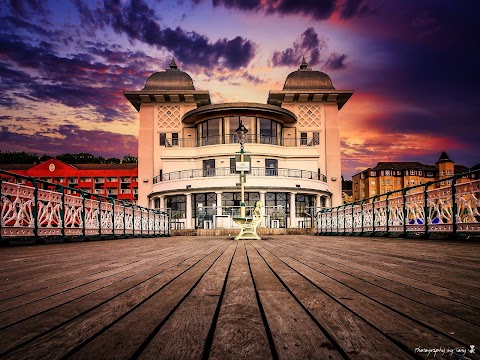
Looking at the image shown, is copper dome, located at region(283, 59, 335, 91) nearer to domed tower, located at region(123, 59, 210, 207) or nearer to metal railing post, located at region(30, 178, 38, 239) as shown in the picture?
domed tower, located at region(123, 59, 210, 207)

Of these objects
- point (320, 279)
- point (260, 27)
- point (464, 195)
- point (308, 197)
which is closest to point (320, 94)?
point (308, 197)

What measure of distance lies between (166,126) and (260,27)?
2391 cm

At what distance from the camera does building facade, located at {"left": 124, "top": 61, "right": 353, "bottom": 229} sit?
33062mm

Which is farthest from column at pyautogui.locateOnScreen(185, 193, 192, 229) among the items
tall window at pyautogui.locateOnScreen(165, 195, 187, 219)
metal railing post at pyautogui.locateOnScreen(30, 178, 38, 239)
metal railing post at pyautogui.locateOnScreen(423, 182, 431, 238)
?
metal railing post at pyautogui.locateOnScreen(423, 182, 431, 238)

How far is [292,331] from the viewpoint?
4.80 ft

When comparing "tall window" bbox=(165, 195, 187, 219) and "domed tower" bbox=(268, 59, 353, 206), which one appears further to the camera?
"domed tower" bbox=(268, 59, 353, 206)

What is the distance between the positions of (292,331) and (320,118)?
40812 mm

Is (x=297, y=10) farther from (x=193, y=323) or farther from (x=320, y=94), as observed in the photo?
→ (x=320, y=94)

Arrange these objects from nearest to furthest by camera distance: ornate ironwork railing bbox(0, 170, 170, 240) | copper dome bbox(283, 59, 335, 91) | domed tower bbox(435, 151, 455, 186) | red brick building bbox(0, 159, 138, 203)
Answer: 1. ornate ironwork railing bbox(0, 170, 170, 240)
2. copper dome bbox(283, 59, 335, 91)
3. red brick building bbox(0, 159, 138, 203)
4. domed tower bbox(435, 151, 455, 186)

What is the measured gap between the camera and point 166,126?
40000 millimetres

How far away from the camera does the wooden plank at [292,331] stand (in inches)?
48.3

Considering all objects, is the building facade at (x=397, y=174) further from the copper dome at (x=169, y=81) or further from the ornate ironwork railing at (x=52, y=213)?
the ornate ironwork railing at (x=52, y=213)

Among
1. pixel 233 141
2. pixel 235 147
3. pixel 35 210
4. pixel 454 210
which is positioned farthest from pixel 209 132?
pixel 454 210

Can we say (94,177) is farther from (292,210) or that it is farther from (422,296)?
(422,296)
